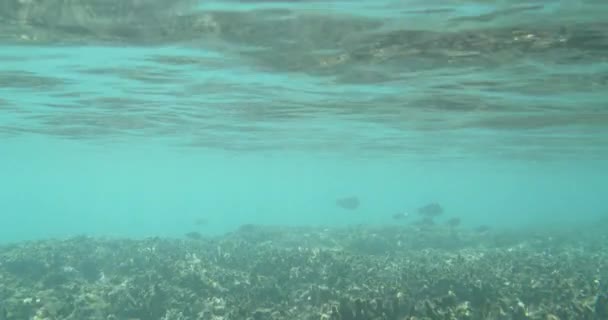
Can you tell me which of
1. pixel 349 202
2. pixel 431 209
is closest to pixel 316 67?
pixel 431 209

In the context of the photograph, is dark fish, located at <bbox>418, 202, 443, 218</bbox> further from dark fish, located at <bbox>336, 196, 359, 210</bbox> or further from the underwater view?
dark fish, located at <bbox>336, 196, 359, 210</bbox>

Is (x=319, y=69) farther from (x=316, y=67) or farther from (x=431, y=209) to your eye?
(x=431, y=209)

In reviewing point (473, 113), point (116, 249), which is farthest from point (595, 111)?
point (116, 249)

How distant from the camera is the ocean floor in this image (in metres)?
12.0

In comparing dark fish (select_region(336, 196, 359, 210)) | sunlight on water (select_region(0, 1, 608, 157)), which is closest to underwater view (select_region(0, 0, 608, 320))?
sunlight on water (select_region(0, 1, 608, 157))

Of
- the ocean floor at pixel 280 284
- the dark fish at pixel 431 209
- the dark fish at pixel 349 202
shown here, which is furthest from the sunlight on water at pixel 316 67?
the ocean floor at pixel 280 284

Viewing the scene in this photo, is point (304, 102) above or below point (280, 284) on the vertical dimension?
above

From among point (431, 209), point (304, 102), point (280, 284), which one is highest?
point (304, 102)

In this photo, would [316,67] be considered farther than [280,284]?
No

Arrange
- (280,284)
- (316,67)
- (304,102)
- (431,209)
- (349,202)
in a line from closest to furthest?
(316,67)
(280,284)
(304,102)
(431,209)
(349,202)

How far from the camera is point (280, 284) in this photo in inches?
672

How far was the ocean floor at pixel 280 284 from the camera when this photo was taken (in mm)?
11992

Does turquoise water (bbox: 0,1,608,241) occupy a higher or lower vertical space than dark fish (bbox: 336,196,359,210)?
higher

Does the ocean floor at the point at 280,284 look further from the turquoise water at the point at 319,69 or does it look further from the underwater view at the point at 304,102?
the turquoise water at the point at 319,69
